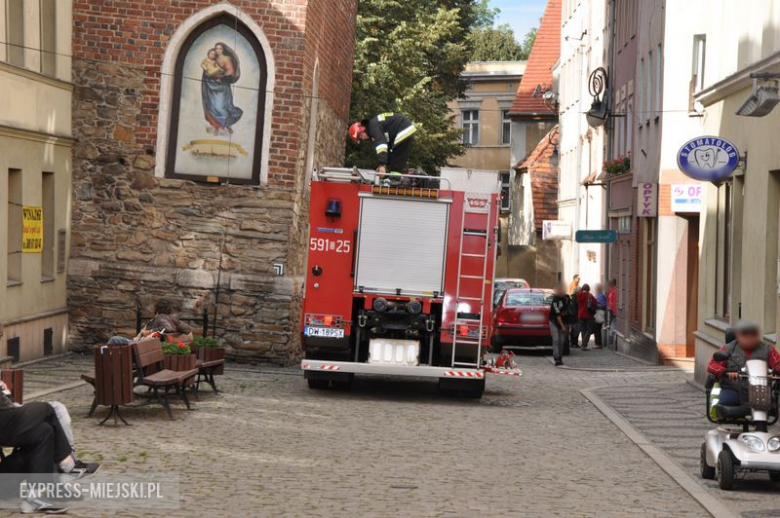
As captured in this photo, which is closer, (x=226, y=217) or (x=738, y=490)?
(x=738, y=490)

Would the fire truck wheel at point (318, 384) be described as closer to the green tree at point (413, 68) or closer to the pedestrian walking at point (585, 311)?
the pedestrian walking at point (585, 311)

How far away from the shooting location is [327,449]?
12969 mm

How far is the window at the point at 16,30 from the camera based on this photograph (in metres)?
20.3

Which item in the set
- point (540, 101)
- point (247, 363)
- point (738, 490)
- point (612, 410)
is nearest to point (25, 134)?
point (247, 363)

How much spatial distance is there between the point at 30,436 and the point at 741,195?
1269cm

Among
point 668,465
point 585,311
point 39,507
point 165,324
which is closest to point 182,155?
point 165,324

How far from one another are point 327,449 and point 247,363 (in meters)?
9.91

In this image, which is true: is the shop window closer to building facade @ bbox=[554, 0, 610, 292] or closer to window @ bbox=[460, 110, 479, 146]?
building facade @ bbox=[554, 0, 610, 292]

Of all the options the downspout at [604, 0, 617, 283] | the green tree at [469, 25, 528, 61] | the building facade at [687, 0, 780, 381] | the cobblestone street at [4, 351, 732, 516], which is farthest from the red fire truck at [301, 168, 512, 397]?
the green tree at [469, 25, 528, 61]

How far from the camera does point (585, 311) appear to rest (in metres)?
34.8

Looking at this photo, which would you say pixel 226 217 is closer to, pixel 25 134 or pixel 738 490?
pixel 25 134

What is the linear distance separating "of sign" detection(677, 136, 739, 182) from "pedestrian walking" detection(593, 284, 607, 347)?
16155 mm

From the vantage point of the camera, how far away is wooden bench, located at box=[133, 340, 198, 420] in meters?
14.6

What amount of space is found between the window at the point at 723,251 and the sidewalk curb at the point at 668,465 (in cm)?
283
